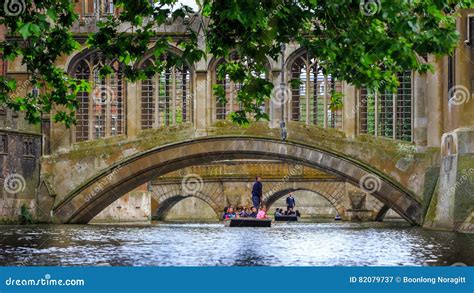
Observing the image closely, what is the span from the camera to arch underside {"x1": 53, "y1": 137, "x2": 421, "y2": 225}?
35469 millimetres

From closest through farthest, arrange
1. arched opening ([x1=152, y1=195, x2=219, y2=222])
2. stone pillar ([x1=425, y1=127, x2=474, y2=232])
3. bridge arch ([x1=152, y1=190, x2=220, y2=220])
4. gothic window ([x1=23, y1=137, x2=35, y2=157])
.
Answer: stone pillar ([x1=425, y1=127, x2=474, y2=232]) < gothic window ([x1=23, y1=137, x2=35, y2=157]) < bridge arch ([x1=152, y1=190, x2=220, y2=220]) < arched opening ([x1=152, y1=195, x2=219, y2=222])

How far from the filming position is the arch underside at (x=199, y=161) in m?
35.5

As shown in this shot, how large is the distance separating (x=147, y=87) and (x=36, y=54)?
681 inches

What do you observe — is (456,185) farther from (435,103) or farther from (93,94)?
(93,94)

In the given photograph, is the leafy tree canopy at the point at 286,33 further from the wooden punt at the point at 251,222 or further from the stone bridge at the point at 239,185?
the stone bridge at the point at 239,185

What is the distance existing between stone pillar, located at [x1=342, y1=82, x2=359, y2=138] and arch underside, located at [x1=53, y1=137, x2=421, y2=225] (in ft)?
3.14

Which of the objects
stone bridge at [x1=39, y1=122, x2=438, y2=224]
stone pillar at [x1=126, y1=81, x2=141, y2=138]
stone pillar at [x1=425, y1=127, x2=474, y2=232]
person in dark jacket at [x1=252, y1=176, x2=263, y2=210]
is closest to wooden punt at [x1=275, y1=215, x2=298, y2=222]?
person in dark jacket at [x1=252, y1=176, x2=263, y2=210]

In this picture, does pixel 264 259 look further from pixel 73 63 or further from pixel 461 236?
pixel 73 63

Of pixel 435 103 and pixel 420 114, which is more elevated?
pixel 435 103

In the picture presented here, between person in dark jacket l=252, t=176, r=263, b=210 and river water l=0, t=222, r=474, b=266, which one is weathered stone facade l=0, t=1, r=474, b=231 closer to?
person in dark jacket l=252, t=176, r=263, b=210

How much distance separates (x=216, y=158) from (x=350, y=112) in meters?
4.50

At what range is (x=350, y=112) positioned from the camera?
3631cm

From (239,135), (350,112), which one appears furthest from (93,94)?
(350,112)

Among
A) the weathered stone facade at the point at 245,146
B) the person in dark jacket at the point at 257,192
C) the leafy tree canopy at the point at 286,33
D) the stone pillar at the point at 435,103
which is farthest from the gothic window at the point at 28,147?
the leafy tree canopy at the point at 286,33
